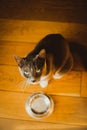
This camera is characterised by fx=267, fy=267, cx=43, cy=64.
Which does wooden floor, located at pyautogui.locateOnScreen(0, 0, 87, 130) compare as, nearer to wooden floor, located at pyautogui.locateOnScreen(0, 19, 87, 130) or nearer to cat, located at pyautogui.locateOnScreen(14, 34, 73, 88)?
wooden floor, located at pyautogui.locateOnScreen(0, 19, 87, 130)

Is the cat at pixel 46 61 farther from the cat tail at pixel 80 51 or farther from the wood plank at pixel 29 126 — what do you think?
the wood plank at pixel 29 126

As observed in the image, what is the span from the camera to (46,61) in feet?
3.70

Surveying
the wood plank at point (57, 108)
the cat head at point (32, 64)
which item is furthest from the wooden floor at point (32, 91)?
the cat head at point (32, 64)

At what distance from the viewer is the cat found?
41.5 inches

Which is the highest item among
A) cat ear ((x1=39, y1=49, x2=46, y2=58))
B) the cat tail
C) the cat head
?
cat ear ((x1=39, y1=49, x2=46, y2=58))

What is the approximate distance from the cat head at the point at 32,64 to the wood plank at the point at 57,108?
0.33 meters

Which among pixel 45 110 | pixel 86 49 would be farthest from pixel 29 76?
pixel 86 49

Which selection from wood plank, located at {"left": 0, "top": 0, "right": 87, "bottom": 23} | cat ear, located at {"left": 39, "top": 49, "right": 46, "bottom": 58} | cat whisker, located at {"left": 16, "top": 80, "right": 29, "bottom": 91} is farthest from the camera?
wood plank, located at {"left": 0, "top": 0, "right": 87, "bottom": 23}

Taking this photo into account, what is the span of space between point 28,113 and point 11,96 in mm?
131

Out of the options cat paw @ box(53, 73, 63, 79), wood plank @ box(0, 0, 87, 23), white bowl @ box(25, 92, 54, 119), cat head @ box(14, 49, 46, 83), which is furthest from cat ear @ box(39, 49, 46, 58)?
wood plank @ box(0, 0, 87, 23)

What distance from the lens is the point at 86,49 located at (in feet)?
4.59

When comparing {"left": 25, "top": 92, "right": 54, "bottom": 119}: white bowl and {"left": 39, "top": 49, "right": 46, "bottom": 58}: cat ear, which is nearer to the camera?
{"left": 39, "top": 49, "right": 46, "bottom": 58}: cat ear

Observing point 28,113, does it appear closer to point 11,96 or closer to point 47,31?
point 11,96

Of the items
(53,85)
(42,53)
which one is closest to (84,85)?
(53,85)
